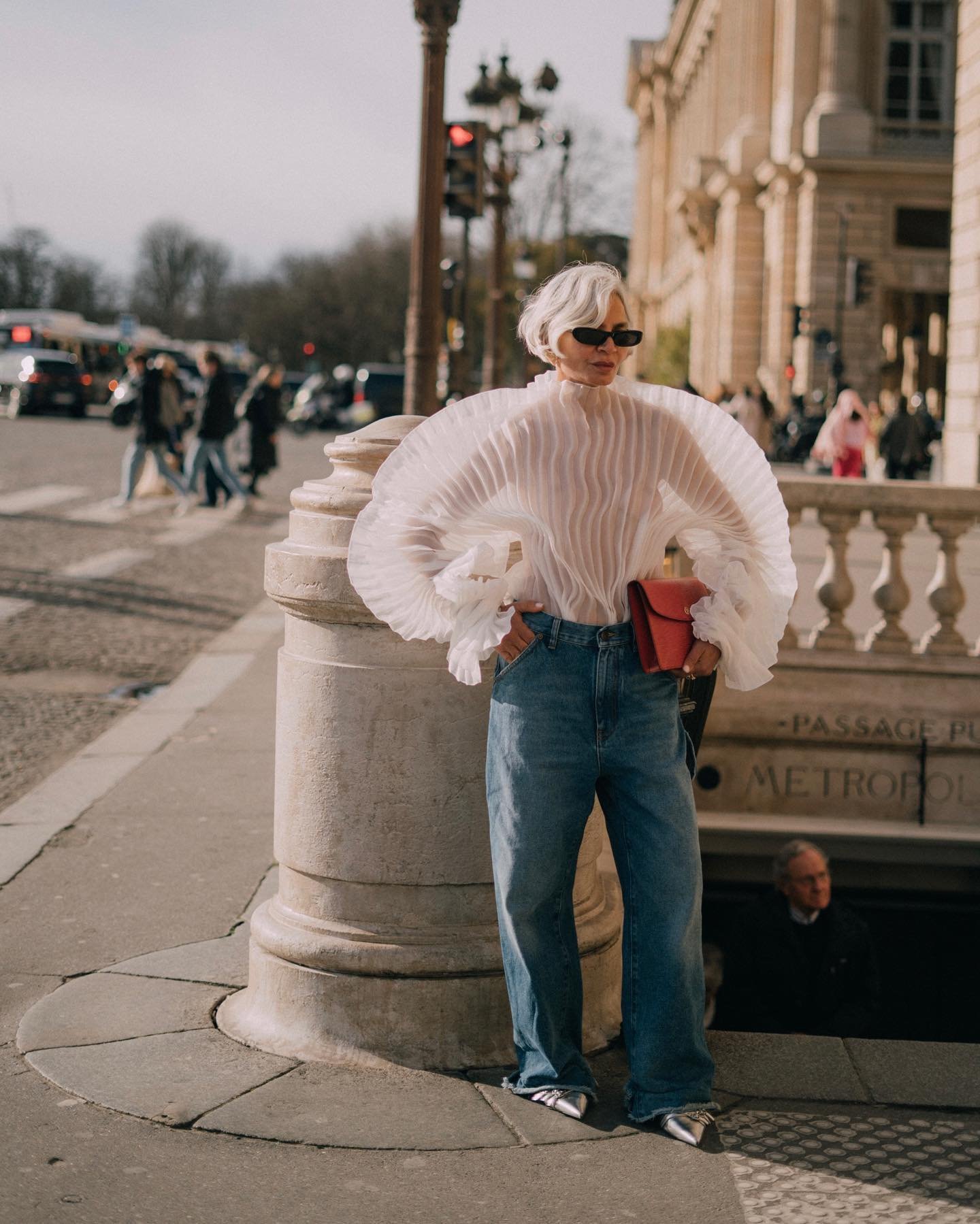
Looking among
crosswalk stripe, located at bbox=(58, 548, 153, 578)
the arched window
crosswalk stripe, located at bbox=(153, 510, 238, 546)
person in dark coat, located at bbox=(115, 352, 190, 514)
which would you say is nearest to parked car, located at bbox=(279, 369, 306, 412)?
the arched window

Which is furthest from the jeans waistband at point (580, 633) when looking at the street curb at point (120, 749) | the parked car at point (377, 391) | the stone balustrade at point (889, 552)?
the parked car at point (377, 391)

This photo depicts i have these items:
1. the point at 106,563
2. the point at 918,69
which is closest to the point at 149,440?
the point at 106,563

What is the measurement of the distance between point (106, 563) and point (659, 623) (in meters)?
12.5

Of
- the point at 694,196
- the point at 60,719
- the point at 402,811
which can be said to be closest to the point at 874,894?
the point at 60,719

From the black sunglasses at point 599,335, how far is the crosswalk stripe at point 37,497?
1709 cm

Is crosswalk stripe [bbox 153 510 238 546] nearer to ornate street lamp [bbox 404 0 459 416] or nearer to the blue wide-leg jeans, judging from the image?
ornate street lamp [bbox 404 0 459 416]

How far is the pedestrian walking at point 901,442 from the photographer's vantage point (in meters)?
26.0

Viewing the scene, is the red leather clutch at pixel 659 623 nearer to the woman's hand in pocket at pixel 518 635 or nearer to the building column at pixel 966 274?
the woman's hand in pocket at pixel 518 635

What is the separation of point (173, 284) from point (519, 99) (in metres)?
110

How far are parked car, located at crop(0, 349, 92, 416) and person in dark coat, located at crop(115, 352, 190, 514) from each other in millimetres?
26876

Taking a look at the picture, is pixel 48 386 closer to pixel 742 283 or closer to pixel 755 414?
pixel 742 283

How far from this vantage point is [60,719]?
875 centimetres

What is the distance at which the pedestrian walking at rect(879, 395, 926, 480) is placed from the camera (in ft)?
85.3

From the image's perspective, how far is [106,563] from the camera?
50.3 feet
